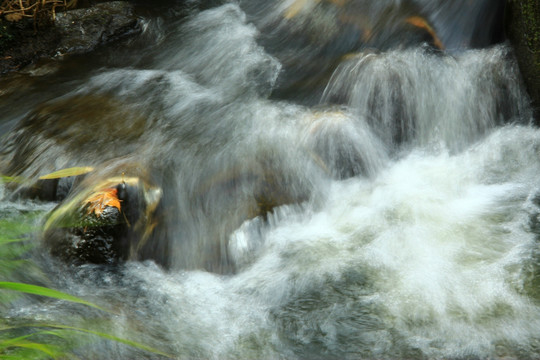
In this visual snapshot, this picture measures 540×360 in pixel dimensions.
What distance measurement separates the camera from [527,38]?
3.67 metres

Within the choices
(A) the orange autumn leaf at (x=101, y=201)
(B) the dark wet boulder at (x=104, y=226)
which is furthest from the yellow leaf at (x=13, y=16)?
(A) the orange autumn leaf at (x=101, y=201)

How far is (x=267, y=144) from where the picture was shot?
3.74 m

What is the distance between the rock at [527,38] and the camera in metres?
3.59

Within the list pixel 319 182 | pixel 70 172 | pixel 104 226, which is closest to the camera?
pixel 104 226

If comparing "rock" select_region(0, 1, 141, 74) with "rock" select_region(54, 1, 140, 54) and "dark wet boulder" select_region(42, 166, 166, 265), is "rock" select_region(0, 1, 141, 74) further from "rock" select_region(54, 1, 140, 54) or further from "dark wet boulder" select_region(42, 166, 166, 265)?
"dark wet boulder" select_region(42, 166, 166, 265)

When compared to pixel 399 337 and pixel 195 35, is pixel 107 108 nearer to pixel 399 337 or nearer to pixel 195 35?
pixel 195 35

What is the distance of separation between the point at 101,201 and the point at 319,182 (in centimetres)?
138


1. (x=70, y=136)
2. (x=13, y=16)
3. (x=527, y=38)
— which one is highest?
(x=13, y=16)

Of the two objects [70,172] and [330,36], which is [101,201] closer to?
[70,172]

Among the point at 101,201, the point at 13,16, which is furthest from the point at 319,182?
the point at 13,16

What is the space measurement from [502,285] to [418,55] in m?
1.94

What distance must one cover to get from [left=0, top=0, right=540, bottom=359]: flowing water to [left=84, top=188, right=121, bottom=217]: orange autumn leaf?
0.31 meters

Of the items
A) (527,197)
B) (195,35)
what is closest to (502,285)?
(527,197)

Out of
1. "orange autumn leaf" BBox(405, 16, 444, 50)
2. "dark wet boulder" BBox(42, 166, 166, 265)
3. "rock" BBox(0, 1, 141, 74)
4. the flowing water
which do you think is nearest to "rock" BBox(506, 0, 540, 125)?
the flowing water
